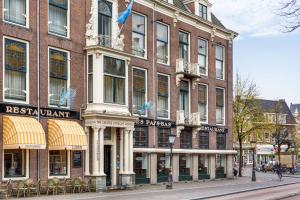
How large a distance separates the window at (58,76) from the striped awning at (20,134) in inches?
118

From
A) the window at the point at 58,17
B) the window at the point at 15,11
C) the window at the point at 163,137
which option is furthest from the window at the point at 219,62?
the window at the point at 15,11

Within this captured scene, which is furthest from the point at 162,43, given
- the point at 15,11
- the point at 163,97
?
the point at 15,11

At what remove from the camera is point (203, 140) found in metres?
45.8

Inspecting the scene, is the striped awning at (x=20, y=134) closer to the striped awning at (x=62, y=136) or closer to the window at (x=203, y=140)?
the striped awning at (x=62, y=136)

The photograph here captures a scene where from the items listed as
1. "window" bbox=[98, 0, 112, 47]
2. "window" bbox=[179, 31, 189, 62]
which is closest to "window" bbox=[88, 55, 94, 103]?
"window" bbox=[98, 0, 112, 47]

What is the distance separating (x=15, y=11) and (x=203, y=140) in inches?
875

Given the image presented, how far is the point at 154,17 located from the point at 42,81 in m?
13.0

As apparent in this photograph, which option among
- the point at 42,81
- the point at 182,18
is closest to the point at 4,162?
the point at 42,81

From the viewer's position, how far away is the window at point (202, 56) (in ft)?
151

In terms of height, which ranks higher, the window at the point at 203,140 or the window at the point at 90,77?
the window at the point at 90,77

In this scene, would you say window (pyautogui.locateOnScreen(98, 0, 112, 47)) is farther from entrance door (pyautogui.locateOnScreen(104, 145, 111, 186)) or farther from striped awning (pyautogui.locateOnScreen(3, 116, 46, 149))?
striped awning (pyautogui.locateOnScreen(3, 116, 46, 149))

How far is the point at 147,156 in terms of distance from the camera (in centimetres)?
3888

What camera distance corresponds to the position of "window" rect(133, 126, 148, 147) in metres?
37.7

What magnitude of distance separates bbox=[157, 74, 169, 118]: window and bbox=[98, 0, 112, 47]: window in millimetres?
7439
